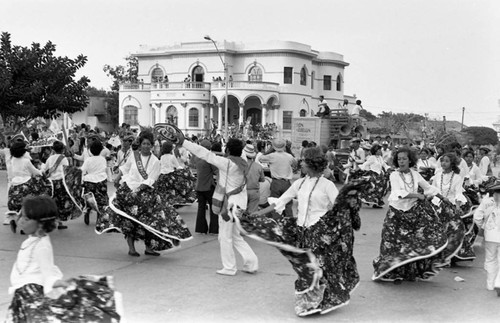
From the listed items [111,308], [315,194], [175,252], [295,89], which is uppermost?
[295,89]

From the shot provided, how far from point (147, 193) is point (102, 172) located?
136 inches

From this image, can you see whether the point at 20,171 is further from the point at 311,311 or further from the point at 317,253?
the point at 311,311

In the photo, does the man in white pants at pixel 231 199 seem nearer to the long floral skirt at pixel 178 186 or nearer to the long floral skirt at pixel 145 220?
the long floral skirt at pixel 145 220

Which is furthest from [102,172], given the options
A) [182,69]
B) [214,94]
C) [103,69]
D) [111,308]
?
[103,69]

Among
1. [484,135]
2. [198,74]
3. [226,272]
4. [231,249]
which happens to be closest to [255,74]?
[198,74]

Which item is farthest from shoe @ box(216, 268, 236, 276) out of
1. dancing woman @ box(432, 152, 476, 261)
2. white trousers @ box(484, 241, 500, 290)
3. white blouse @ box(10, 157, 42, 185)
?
white blouse @ box(10, 157, 42, 185)

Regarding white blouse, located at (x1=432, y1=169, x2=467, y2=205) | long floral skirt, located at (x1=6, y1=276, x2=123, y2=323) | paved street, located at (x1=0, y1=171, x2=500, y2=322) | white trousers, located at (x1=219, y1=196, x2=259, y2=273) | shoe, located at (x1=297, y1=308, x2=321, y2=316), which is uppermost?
white blouse, located at (x1=432, y1=169, x2=467, y2=205)

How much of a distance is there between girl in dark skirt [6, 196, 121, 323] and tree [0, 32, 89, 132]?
17524 millimetres

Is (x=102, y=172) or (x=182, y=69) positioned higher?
(x=182, y=69)

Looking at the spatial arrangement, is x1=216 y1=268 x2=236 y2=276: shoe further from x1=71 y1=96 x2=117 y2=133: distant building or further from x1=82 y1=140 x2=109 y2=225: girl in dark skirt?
x1=71 y1=96 x2=117 y2=133: distant building

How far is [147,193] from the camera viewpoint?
836 centimetres

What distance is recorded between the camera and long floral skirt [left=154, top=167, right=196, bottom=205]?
13.4 m

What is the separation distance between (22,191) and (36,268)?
20.5ft

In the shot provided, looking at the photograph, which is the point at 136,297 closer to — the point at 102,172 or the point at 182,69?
the point at 102,172
